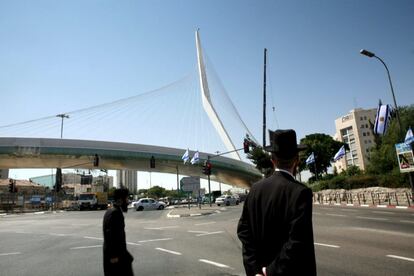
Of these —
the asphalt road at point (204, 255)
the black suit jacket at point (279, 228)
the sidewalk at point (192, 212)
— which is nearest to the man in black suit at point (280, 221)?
the black suit jacket at point (279, 228)

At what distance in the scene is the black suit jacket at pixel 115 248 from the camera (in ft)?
14.3

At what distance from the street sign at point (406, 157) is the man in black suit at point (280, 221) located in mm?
23227

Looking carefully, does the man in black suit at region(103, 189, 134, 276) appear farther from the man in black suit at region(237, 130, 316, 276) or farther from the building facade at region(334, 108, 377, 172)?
the building facade at region(334, 108, 377, 172)

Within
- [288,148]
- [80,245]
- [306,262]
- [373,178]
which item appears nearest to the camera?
[306,262]

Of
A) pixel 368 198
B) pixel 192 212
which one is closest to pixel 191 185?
pixel 192 212

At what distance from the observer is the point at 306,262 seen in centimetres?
238

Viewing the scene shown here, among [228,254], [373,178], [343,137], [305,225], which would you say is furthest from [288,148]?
[343,137]

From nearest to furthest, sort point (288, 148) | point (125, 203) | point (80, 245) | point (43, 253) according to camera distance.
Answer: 1. point (288, 148)
2. point (125, 203)
3. point (43, 253)
4. point (80, 245)

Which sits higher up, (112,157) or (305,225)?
(112,157)

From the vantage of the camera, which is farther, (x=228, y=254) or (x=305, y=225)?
(x=228, y=254)

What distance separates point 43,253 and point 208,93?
67202 millimetres

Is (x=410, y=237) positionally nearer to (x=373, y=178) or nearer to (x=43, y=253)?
(x=43, y=253)

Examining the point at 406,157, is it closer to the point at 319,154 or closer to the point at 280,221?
the point at 280,221

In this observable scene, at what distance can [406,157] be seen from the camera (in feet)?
74.4
